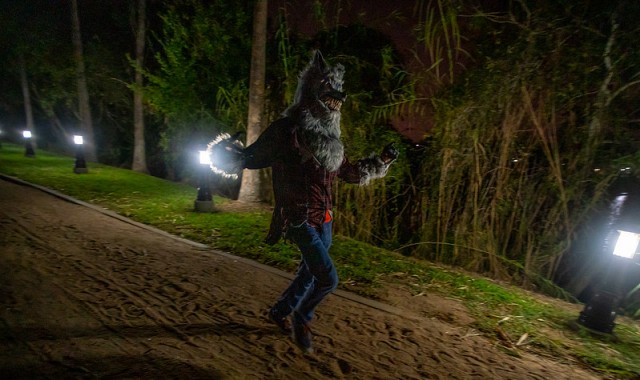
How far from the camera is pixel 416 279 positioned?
16.9 ft

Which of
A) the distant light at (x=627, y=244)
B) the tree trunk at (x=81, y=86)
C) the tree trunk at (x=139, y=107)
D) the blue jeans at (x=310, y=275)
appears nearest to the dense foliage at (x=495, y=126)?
the distant light at (x=627, y=244)

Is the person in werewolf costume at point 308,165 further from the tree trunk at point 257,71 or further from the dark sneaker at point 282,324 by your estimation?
the tree trunk at point 257,71

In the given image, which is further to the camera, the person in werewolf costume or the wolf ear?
the wolf ear

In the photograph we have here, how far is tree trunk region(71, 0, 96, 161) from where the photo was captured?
577 inches

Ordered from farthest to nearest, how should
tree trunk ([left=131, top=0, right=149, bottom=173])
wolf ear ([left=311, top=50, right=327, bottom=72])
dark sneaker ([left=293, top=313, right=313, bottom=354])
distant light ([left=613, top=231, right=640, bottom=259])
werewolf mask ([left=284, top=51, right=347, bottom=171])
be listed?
tree trunk ([left=131, top=0, right=149, bottom=173]), distant light ([left=613, top=231, right=640, bottom=259]), dark sneaker ([left=293, top=313, right=313, bottom=354]), wolf ear ([left=311, top=50, right=327, bottom=72]), werewolf mask ([left=284, top=51, right=347, bottom=171])

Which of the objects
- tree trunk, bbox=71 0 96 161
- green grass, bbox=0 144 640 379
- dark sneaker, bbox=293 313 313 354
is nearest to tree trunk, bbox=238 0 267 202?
green grass, bbox=0 144 640 379

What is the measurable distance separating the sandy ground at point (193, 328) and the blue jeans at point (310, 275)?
315 mm

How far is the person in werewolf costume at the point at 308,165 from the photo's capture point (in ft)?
9.68

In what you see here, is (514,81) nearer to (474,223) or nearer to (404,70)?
(404,70)

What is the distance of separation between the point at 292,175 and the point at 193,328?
5.34 ft

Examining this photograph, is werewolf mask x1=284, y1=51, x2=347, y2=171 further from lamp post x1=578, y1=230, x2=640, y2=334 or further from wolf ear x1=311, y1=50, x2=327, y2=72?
lamp post x1=578, y1=230, x2=640, y2=334

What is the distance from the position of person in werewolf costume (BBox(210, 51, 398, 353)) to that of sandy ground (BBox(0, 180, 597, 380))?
1.61ft

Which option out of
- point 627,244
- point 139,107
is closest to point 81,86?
point 139,107

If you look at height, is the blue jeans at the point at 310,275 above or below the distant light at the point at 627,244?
below
